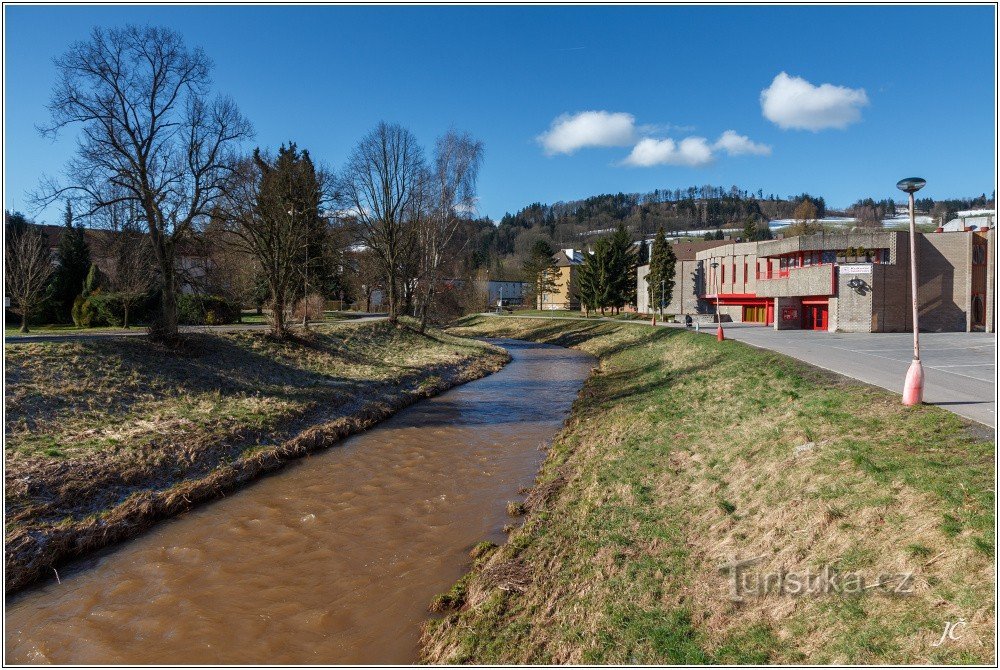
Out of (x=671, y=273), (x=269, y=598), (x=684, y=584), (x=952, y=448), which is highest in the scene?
(x=671, y=273)

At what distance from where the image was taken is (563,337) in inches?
1781

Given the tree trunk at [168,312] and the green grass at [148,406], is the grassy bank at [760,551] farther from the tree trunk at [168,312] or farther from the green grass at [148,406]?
the tree trunk at [168,312]

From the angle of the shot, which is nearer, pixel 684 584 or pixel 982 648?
pixel 982 648

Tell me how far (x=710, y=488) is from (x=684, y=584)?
2704mm

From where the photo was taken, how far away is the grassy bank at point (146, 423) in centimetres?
875

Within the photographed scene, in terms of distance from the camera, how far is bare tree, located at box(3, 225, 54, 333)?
2081 cm

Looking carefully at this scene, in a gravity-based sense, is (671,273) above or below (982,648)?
above

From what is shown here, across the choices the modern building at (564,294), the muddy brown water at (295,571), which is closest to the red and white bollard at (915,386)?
the muddy brown water at (295,571)

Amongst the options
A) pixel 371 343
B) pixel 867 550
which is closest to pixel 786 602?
pixel 867 550

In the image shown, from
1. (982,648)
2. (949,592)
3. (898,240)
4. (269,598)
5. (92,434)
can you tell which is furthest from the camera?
(898,240)

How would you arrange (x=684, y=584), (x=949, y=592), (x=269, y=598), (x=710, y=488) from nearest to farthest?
1. (x=949, y=592)
2. (x=684, y=584)
3. (x=269, y=598)
4. (x=710, y=488)

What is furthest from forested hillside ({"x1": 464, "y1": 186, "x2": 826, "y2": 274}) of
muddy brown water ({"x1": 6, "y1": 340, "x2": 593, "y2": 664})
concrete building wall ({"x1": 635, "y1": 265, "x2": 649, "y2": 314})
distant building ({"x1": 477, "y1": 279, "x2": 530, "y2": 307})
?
muddy brown water ({"x1": 6, "y1": 340, "x2": 593, "y2": 664})

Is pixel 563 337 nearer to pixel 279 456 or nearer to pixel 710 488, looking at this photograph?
pixel 279 456

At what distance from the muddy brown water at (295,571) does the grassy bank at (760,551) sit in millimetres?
784
